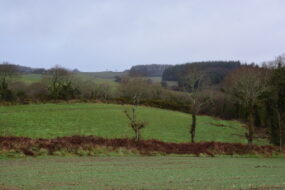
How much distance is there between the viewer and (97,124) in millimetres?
58344

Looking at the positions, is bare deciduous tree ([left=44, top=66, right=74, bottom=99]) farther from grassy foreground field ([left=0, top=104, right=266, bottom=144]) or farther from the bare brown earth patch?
the bare brown earth patch

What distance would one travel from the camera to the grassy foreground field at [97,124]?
50.0 metres

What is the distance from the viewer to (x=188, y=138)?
175 feet

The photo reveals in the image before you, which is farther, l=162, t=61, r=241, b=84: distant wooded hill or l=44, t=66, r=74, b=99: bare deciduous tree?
l=162, t=61, r=241, b=84: distant wooded hill

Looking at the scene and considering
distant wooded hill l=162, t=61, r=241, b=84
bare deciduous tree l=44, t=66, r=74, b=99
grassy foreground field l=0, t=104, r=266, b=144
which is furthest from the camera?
distant wooded hill l=162, t=61, r=241, b=84

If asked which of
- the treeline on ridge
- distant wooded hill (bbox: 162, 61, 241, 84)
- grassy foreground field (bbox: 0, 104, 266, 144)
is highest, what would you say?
distant wooded hill (bbox: 162, 61, 241, 84)

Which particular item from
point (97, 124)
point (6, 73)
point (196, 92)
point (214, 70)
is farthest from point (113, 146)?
point (214, 70)

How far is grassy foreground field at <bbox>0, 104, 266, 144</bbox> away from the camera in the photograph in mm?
50000

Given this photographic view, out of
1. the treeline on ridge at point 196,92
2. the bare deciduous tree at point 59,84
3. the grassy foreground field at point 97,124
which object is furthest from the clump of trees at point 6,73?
the grassy foreground field at point 97,124

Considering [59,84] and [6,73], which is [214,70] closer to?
[59,84]

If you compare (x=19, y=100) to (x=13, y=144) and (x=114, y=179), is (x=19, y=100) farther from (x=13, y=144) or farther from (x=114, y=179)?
(x=114, y=179)

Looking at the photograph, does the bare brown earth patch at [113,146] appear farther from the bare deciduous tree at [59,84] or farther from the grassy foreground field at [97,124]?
the bare deciduous tree at [59,84]

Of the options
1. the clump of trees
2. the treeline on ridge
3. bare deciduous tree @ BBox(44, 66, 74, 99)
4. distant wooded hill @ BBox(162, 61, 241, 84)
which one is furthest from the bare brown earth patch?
distant wooded hill @ BBox(162, 61, 241, 84)

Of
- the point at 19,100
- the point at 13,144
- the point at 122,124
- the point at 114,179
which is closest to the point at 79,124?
the point at 122,124
